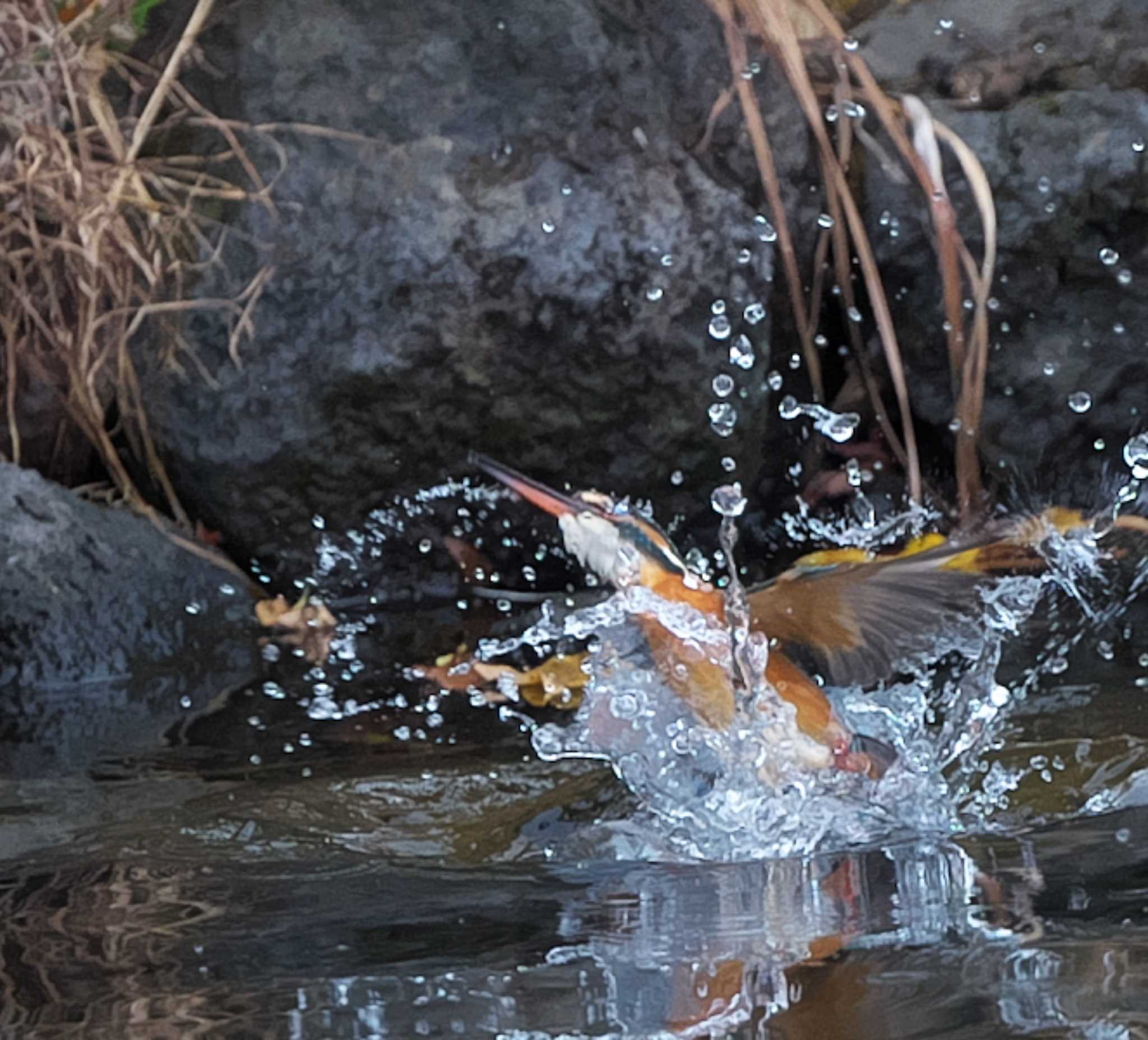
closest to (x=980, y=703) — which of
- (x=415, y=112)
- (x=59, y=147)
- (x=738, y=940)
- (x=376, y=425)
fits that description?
(x=738, y=940)

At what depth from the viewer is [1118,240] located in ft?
13.4

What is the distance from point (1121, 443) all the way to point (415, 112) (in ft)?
5.90

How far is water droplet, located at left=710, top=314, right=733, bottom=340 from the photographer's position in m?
4.08

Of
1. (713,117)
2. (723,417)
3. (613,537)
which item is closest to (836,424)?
(723,417)

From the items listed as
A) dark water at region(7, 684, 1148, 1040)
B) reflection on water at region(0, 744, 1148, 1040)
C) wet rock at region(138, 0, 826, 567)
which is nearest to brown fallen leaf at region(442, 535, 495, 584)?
wet rock at region(138, 0, 826, 567)

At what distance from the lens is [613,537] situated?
2.92m

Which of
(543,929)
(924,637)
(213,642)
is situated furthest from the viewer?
(213,642)

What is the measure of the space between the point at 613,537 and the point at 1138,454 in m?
1.70

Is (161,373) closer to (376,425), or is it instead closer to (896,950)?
(376,425)

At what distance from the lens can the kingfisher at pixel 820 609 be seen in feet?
7.98

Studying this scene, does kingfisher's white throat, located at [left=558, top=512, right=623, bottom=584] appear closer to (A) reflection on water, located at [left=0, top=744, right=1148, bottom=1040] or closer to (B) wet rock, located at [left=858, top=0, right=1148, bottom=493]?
(A) reflection on water, located at [left=0, top=744, right=1148, bottom=1040]

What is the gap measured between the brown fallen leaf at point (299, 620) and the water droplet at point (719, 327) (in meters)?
1.10

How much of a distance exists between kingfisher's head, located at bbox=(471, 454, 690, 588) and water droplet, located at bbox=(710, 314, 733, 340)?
110 cm

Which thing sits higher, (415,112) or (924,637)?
(415,112)
